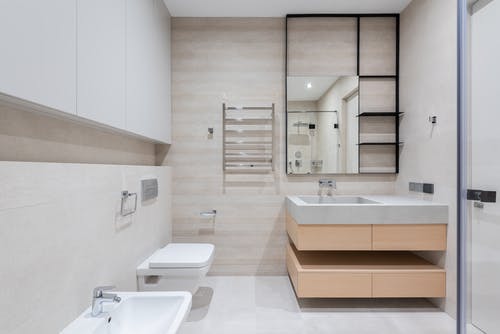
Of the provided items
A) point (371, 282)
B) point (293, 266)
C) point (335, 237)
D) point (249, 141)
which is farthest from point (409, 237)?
point (249, 141)

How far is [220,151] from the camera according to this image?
9.57ft

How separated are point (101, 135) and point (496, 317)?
2.02 m

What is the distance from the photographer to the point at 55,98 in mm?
1027

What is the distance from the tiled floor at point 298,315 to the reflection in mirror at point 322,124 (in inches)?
47.2

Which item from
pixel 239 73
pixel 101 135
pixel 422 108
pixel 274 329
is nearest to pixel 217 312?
pixel 274 329

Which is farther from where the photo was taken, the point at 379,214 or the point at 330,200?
the point at 330,200

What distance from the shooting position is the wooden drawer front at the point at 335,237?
84.2 inches

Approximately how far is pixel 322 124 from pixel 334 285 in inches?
59.4

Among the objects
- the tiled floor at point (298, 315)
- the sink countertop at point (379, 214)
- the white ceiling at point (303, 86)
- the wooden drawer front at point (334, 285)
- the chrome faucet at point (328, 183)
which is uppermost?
the white ceiling at point (303, 86)

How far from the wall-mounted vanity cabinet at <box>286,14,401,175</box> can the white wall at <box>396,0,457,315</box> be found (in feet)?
0.46

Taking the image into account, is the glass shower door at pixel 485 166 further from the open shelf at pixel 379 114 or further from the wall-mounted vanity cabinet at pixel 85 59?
the open shelf at pixel 379 114

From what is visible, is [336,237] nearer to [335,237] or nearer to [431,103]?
[335,237]

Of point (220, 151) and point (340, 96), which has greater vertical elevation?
point (340, 96)

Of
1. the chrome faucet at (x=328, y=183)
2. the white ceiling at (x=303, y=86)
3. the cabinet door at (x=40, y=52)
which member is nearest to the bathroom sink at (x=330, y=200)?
the chrome faucet at (x=328, y=183)
